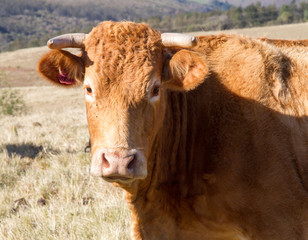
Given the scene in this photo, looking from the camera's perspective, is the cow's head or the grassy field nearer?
the cow's head

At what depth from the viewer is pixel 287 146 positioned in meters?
3.69

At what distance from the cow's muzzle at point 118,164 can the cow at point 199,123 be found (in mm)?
174

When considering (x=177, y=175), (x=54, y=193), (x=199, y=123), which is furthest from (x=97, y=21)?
(x=177, y=175)

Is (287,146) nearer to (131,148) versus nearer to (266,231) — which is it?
(266,231)

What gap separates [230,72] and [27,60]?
5822 centimetres

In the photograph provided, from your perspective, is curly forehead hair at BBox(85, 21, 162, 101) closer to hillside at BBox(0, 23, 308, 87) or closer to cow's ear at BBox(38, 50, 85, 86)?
cow's ear at BBox(38, 50, 85, 86)

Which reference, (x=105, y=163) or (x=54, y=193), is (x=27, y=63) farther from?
(x=105, y=163)

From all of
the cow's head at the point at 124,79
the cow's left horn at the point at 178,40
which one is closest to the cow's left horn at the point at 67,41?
the cow's head at the point at 124,79

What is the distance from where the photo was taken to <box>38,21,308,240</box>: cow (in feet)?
10.8

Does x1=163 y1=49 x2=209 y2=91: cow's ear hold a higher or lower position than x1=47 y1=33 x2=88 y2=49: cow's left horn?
lower

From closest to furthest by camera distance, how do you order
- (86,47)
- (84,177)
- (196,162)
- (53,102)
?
(86,47) → (196,162) → (84,177) → (53,102)

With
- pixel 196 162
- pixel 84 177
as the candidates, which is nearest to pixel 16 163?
pixel 84 177

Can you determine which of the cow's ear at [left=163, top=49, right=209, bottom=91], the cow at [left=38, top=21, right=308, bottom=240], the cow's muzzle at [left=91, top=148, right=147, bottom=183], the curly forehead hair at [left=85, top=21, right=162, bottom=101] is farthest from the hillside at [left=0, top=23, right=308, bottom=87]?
the cow's muzzle at [left=91, top=148, right=147, bottom=183]

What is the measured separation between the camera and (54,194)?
5512 mm
